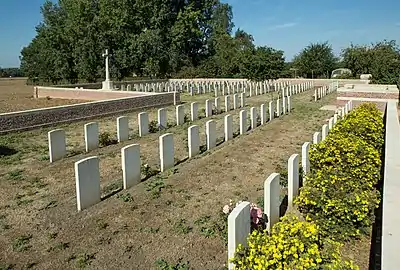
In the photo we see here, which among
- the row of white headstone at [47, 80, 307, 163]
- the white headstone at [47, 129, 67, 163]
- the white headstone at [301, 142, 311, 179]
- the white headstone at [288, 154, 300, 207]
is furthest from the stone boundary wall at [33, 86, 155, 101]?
the white headstone at [288, 154, 300, 207]

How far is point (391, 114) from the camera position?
1058 cm

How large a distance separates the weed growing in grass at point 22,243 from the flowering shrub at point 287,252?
271 cm

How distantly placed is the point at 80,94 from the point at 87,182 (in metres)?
15.5

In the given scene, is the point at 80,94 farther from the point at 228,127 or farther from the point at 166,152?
the point at 166,152

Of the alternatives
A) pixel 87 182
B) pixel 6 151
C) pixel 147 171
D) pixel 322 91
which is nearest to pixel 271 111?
pixel 147 171

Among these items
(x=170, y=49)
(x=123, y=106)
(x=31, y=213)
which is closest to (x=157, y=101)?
(x=123, y=106)

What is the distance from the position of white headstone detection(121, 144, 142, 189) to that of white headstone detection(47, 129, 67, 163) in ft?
8.93

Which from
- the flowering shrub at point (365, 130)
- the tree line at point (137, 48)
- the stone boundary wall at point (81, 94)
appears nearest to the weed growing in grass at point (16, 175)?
the flowering shrub at point (365, 130)

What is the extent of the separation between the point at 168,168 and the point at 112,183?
1.33 meters

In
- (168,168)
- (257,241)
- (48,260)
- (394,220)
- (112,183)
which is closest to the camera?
(257,241)

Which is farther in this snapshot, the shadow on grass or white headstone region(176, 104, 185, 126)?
white headstone region(176, 104, 185, 126)

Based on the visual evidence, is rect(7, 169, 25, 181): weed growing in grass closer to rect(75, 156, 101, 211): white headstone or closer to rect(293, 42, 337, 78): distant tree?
rect(75, 156, 101, 211): white headstone

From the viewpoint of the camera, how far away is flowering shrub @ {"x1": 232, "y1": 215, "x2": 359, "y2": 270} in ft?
9.50

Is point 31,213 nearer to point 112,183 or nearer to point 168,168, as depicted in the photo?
point 112,183
